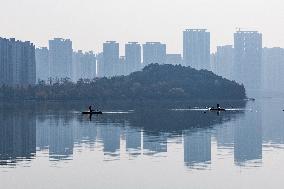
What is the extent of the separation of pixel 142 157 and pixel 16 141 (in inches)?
763

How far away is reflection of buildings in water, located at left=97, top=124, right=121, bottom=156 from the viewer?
5728 cm

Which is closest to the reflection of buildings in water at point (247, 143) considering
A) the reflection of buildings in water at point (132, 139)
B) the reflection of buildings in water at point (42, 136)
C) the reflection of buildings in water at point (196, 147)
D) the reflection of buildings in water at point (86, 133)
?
the reflection of buildings in water at point (196, 147)

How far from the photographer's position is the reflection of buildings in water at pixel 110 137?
188 feet

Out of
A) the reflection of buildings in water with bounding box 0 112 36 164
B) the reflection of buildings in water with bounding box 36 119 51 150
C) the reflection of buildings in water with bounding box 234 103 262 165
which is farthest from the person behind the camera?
the reflection of buildings in water with bounding box 36 119 51 150

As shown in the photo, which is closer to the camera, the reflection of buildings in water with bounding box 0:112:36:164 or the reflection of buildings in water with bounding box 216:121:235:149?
the reflection of buildings in water with bounding box 0:112:36:164

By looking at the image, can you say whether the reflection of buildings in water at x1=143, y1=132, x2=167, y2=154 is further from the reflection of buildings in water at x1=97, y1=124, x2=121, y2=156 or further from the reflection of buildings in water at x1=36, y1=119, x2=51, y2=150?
the reflection of buildings in water at x1=36, y1=119, x2=51, y2=150

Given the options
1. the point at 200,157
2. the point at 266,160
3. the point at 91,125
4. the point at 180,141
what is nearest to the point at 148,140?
the point at 180,141

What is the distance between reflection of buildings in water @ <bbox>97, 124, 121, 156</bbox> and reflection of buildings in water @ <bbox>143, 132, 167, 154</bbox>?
2.82m

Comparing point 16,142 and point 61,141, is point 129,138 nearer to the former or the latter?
point 61,141

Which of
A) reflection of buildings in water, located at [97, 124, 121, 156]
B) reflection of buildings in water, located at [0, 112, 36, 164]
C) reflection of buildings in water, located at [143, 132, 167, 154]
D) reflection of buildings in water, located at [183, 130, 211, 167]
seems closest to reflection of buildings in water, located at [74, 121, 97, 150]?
reflection of buildings in water, located at [97, 124, 121, 156]

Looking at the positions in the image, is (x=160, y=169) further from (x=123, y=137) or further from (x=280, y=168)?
(x=123, y=137)

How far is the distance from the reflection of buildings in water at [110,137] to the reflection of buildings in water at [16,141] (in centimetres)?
704

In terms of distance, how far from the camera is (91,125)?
87500 millimetres

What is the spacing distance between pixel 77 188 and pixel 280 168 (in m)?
15.7
